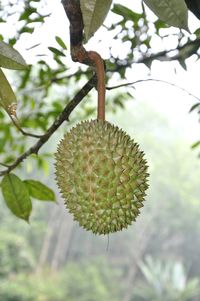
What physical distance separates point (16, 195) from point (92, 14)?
0.52 metres

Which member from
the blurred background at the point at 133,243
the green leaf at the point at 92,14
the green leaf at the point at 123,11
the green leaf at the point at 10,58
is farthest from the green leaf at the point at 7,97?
the blurred background at the point at 133,243

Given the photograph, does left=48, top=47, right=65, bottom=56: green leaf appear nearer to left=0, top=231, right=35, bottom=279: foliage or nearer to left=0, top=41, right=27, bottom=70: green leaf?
left=0, top=41, right=27, bottom=70: green leaf

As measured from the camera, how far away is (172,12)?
0.45 m

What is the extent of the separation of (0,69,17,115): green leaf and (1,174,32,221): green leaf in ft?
0.81

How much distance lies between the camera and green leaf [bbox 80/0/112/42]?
0.43m

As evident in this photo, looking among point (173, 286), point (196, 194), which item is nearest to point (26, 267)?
point (173, 286)

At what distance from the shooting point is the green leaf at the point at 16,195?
0.87 m

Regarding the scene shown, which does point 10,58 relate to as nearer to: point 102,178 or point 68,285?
point 102,178

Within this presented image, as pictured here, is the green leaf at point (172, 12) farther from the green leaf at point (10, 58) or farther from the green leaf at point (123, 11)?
the green leaf at point (123, 11)

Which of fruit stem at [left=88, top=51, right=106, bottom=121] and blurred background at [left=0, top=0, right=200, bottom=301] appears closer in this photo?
fruit stem at [left=88, top=51, right=106, bottom=121]

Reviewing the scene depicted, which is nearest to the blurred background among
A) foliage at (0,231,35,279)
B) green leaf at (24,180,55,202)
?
foliage at (0,231,35,279)

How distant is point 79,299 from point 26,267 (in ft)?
6.29

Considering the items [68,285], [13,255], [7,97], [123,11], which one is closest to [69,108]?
[7,97]

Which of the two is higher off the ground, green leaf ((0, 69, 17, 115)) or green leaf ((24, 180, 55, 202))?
green leaf ((0, 69, 17, 115))
